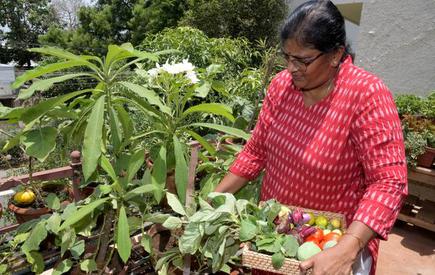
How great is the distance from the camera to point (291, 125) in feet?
4.30

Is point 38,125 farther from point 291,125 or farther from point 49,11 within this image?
point 49,11

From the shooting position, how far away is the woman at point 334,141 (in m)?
1.01

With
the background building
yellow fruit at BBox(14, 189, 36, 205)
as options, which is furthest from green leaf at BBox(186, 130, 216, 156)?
the background building

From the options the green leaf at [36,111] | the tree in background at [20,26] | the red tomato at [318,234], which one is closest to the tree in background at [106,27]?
the tree in background at [20,26]

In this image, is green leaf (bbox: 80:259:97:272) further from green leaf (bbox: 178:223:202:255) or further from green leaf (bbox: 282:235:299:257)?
green leaf (bbox: 282:235:299:257)

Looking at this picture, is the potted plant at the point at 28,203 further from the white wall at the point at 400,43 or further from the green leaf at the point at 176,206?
the white wall at the point at 400,43

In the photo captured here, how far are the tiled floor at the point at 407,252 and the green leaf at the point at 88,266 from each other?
223cm

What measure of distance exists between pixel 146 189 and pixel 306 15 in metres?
0.76

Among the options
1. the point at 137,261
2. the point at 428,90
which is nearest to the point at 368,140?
the point at 137,261

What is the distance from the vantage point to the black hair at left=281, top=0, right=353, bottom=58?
3.64ft

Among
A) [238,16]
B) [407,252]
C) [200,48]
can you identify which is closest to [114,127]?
[200,48]

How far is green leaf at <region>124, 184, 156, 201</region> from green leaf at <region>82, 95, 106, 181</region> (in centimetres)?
17

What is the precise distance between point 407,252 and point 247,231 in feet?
8.53

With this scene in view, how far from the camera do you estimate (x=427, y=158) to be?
10.2ft
